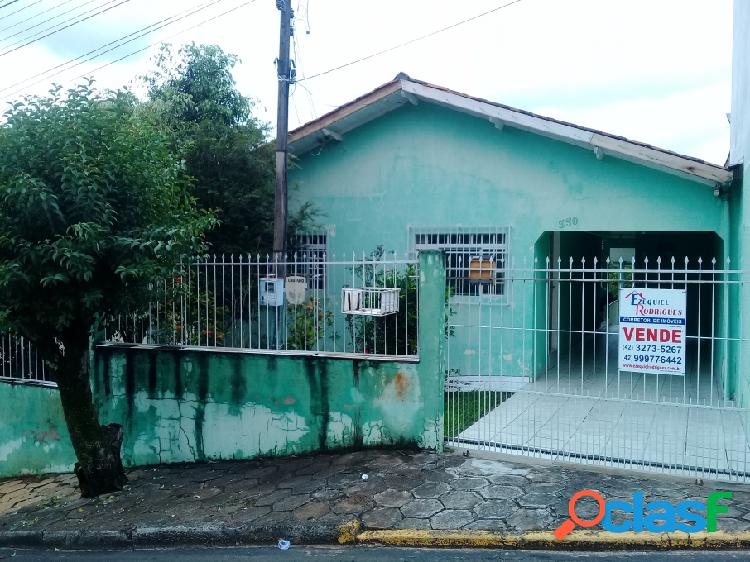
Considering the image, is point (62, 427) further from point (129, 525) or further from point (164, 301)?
point (129, 525)

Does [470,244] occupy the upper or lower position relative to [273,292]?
upper

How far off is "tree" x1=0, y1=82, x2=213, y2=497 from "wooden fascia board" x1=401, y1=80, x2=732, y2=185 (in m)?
4.57

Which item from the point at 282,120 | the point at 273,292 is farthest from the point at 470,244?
the point at 273,292

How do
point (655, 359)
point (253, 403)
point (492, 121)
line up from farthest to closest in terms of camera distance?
1. point (492, 121)
2. point (253, 403)
3. point (655, 359)

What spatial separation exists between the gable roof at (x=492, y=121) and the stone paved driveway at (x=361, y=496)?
4505 mm

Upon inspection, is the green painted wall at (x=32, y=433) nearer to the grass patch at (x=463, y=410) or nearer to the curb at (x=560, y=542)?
the grass patch at (x=463, y=410)

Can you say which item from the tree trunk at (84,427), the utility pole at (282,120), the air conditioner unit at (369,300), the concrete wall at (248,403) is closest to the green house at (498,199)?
the utility pole at (282,120)

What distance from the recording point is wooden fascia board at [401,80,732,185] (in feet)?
28.1

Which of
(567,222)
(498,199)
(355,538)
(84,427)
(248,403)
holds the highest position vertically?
(498,199)

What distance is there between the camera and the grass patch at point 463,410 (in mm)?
7172

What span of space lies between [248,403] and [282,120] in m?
3.87

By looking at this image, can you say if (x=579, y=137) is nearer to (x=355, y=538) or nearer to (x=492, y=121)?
(x=492, y=121)

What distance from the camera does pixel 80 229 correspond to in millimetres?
5598

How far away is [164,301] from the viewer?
752cm
